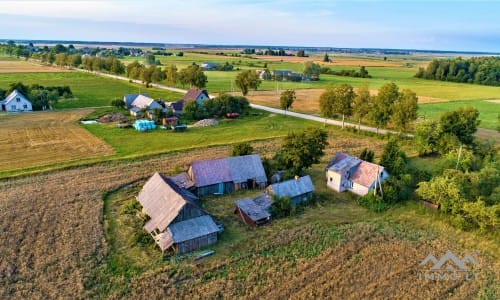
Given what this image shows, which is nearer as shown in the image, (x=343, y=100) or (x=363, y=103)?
(x=363, y=103)

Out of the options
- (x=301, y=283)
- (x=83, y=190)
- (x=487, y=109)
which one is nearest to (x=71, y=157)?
(x=83, y=190)

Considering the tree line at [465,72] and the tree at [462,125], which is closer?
the tree at [462,125]

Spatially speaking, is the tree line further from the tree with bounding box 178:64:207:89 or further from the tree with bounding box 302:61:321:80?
the tree with bounding box 178:64:207:89

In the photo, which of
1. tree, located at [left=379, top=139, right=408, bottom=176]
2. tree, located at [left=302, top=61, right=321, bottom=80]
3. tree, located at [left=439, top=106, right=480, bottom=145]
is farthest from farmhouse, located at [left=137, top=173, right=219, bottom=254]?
tree, located at [left=302, top=61, right=321, bottom=80]

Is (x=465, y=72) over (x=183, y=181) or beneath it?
over

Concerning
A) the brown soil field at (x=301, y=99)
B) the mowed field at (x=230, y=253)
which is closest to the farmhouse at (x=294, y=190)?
the mowed field at (x=230, y=253)

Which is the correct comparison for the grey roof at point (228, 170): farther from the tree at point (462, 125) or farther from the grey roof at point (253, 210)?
the tree at point (462, 125)

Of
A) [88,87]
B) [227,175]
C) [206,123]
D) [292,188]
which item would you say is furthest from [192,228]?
[88,87]

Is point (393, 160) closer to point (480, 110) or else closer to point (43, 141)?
point (43, 141)
